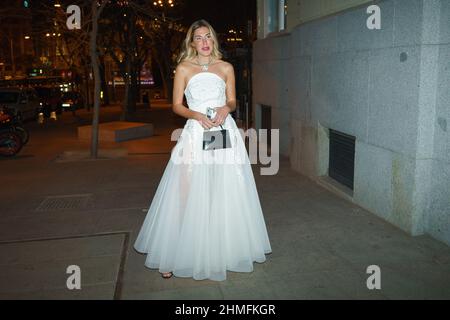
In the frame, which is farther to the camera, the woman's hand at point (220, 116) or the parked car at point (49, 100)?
the parked car at point (49, 100)

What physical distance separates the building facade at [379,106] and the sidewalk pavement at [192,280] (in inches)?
14.2

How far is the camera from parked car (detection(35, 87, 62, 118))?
84.7ft

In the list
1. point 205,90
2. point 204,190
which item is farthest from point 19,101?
point 204,190

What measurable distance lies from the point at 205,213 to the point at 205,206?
62mm

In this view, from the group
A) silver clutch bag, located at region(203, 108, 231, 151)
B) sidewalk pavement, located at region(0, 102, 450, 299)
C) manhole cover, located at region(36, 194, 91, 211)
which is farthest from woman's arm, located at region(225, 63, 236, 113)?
manhole cover, located at region(36, 194, 91, 211)

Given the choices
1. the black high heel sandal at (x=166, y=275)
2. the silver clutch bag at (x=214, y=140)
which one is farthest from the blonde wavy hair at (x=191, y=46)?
the black high heel sandal at (x=166, y=275)

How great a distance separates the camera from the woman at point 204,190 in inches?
168

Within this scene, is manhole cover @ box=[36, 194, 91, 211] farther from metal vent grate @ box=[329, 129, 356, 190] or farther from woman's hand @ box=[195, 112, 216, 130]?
metal vent grate @ box=[329, 129, 356, 190]

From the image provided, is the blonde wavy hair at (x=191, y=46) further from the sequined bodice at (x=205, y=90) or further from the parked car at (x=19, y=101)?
the parked car at (x=19, y=101)

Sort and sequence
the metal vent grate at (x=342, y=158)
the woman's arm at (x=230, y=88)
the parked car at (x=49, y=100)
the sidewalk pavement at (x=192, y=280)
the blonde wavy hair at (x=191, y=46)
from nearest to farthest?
1. the sidewalk pavement at (x=192, y=280)
2. the blonde wavy hair at (x=191, y=46)
3. the woman's arm at (x=230, y=88)
4. the metal vent grate at (x=342, y=158)
5. the parked car at (x=49, y=100)

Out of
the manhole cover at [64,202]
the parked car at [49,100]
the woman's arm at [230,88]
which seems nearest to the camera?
the woman's arm at [230,88]

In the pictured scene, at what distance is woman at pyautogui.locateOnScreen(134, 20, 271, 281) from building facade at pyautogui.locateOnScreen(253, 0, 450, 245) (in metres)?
2.06

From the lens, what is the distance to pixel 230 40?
32.8 m

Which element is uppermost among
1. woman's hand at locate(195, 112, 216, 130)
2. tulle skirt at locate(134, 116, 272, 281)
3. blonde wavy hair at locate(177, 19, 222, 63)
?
blonde wavy hair at locate(177, 19, 222, 63)
